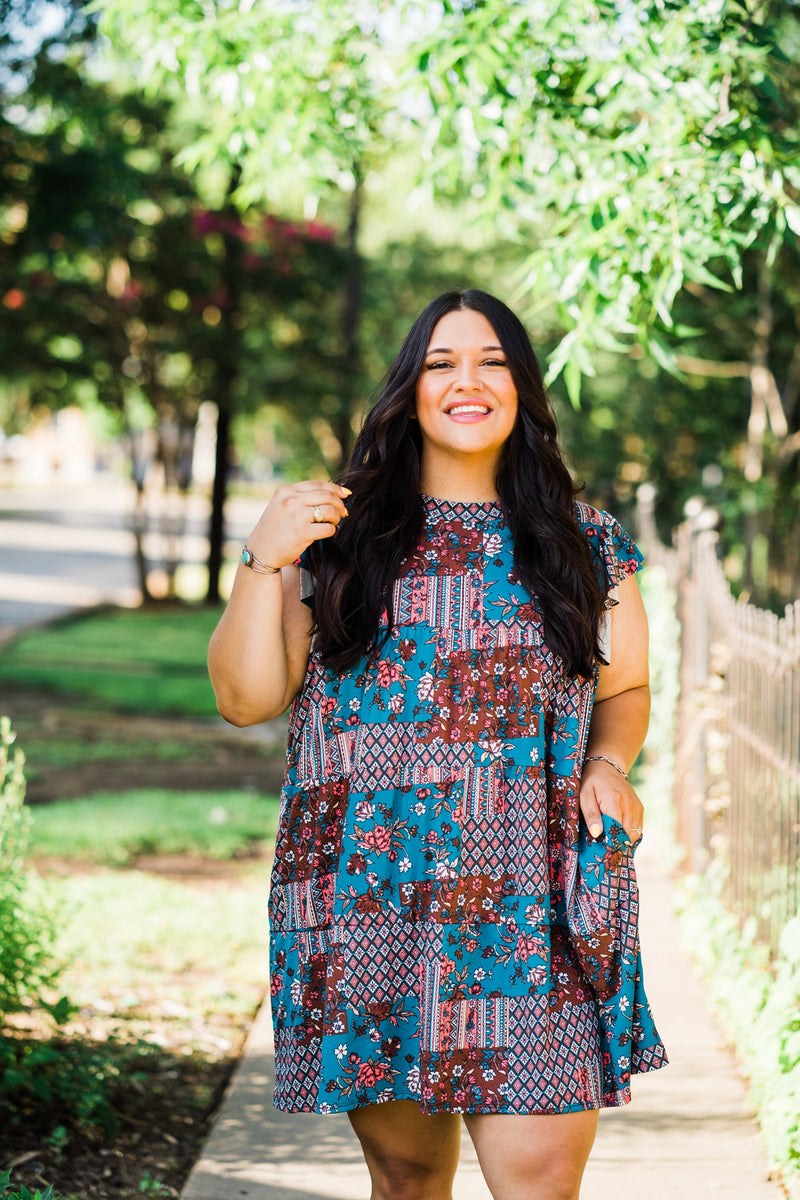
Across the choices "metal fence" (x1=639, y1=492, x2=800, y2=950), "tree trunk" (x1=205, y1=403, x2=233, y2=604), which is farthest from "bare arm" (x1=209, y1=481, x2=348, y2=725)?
"tree trunk" (x1=205, y1=403, x2=233, y2=604)

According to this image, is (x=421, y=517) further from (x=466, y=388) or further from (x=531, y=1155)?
(x=531, y=1155)

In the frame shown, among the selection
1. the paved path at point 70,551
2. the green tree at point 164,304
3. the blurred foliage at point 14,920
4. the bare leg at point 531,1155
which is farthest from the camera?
the paved path at point 70,551

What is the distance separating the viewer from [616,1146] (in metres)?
3.73

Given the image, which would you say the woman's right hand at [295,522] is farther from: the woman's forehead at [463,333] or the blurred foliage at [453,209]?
the blurred foliage at [453,209]

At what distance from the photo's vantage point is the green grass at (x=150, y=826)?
22.2 feet

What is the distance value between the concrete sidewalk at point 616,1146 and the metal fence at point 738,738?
562 mm

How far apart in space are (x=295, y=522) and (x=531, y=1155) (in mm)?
1096

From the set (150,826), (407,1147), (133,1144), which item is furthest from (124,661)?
(407,1147)

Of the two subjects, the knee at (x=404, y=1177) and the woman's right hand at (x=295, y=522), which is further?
the knee at (x=404, y=1177)

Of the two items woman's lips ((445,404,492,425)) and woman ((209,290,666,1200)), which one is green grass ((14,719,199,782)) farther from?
woman's lips ((445,404,492,425))

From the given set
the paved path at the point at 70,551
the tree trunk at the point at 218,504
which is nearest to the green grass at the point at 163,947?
the paved path at the point at 70,551

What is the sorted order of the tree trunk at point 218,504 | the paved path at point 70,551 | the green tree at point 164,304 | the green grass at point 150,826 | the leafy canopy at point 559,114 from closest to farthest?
1. the leafy canopy at point 559,114
2. the green grass at point 150,826
3. the green tree at point 164,304
4. the tree trunk at point 218,504
5. the paved path at point 70,551

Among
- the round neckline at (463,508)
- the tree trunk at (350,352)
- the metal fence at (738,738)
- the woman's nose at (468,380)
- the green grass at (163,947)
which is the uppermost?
the tree trunk at (350,352)

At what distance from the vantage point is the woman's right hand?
2.33 meters
